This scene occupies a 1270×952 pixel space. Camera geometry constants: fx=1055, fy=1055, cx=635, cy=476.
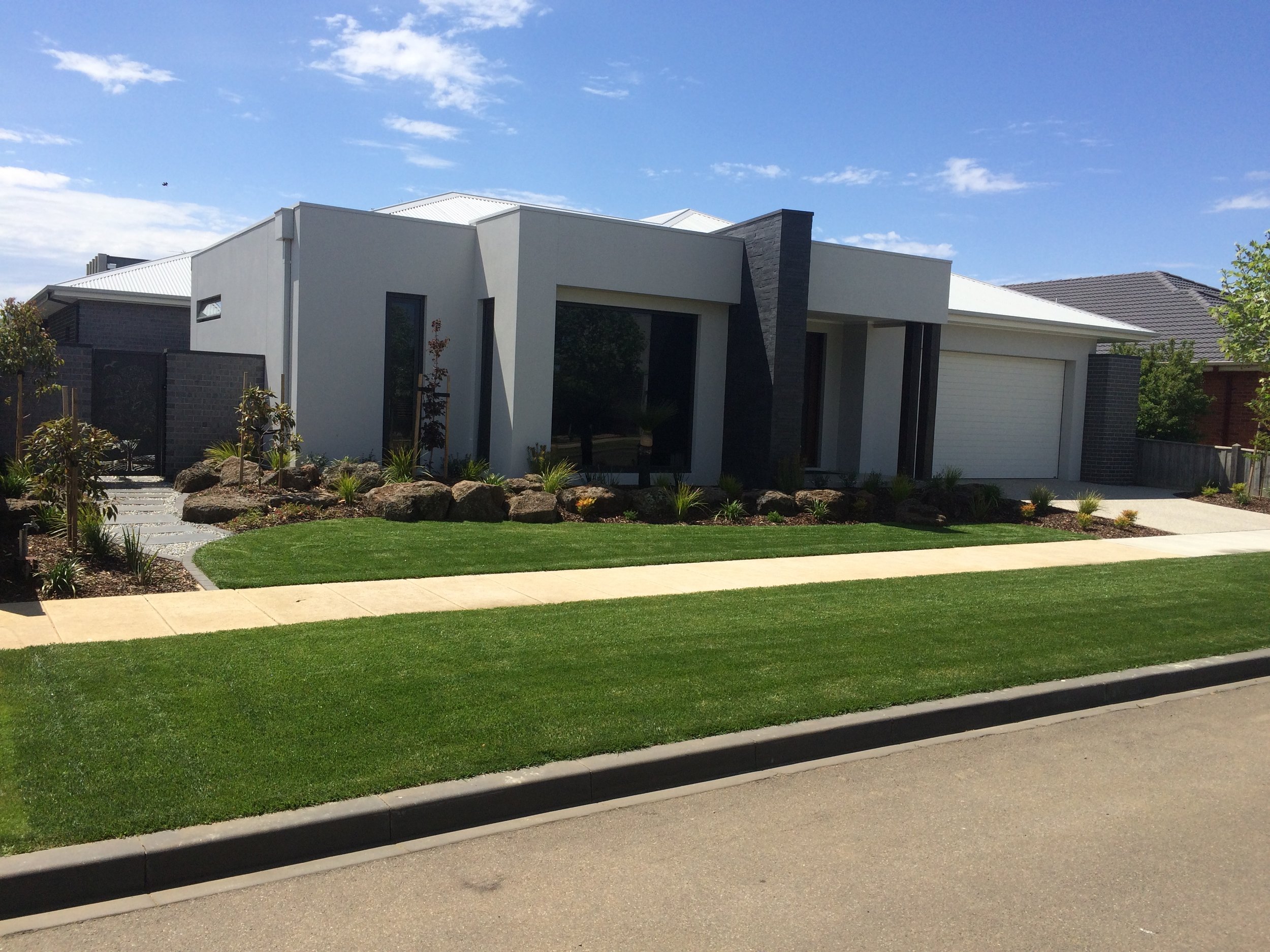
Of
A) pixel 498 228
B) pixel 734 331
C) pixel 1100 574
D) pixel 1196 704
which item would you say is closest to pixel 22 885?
pixel 1196 704

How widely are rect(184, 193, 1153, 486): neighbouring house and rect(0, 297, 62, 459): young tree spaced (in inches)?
91.0

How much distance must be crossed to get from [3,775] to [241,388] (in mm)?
13380

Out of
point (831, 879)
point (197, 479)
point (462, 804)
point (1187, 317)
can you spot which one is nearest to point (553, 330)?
point (197, 479)

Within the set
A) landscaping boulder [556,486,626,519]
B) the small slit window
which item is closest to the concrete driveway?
landscaping boulder [556,486,626,519]

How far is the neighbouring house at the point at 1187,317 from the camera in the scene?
28062 millimetres

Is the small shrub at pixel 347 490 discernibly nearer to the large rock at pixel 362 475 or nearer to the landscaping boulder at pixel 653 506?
the large rock at pixel 362 475

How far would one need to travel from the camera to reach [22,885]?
13.1 feet

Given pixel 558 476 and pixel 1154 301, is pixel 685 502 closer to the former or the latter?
pixel 558 476

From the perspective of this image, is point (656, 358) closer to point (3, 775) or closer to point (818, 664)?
point (818, 664)

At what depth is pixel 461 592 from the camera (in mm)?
9414

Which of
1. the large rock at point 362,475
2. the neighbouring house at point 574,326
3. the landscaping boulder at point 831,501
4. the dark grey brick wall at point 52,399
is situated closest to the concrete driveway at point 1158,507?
the neighbouring house at point 574,326

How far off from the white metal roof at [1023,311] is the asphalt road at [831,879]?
16508mm

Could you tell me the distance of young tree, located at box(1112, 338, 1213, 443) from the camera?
25109 millimetres

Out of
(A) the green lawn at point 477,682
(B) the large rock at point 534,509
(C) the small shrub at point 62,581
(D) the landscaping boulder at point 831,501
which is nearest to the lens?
(A) the green lawn at point 477,682
